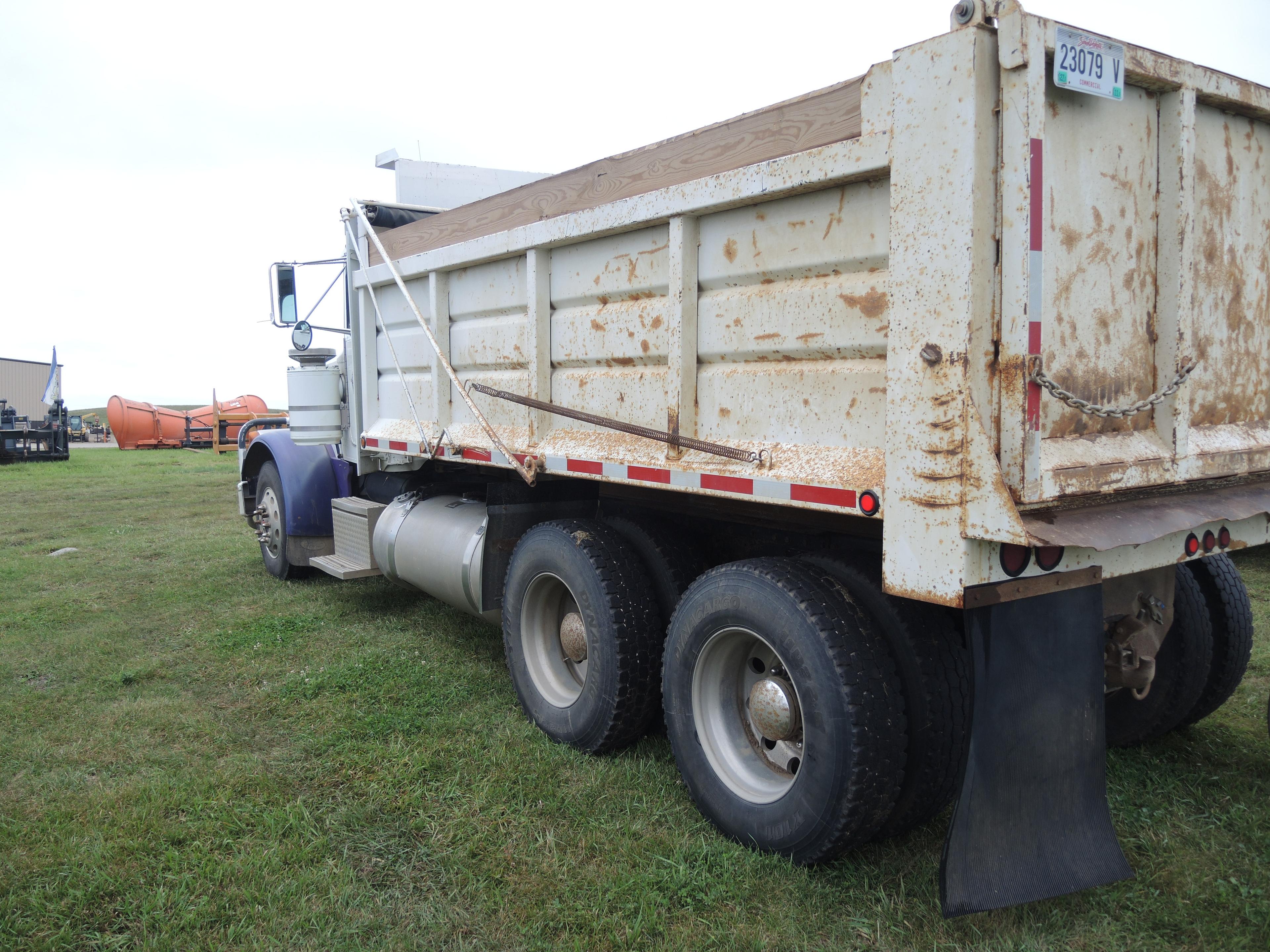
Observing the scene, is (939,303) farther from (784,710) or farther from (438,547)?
(438,547)

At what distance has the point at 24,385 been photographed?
3262 cm

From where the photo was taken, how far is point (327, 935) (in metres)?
2.68

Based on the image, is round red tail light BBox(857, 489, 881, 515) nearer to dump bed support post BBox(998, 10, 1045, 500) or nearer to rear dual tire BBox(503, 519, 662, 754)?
dump bed support post BBox(998, 10, 1045, 500)

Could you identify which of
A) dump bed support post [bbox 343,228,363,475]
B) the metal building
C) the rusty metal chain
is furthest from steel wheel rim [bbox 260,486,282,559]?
the metal building

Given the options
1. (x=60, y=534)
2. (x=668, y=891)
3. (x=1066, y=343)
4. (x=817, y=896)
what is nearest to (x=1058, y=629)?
(x=1066, y=343)

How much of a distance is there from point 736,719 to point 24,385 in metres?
37.1

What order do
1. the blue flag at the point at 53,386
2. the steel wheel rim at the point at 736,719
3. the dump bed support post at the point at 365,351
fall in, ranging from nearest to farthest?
the steel wheel rim at the point at 736,719
the dump bed support post at the point at 365,351
the blue flag at the point at 53,386

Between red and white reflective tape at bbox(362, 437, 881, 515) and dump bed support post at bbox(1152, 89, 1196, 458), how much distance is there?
3.40ft

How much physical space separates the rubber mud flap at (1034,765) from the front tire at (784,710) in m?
0.26

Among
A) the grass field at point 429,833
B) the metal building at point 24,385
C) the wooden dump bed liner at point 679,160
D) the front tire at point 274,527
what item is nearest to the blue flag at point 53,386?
the metal building at point 24,385

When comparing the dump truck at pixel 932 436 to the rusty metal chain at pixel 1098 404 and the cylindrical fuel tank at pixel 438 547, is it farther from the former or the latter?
the cylindrical fuel tank at pixel 438 547

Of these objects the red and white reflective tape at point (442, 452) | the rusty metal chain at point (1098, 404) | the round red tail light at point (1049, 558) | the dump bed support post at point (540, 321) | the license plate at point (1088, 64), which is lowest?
the round red tail light at point (1049, 558)

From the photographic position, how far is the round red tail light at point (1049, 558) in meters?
2.53

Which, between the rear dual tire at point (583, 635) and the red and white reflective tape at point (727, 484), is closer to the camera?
the red and white reflective tape at point (727, 484)
